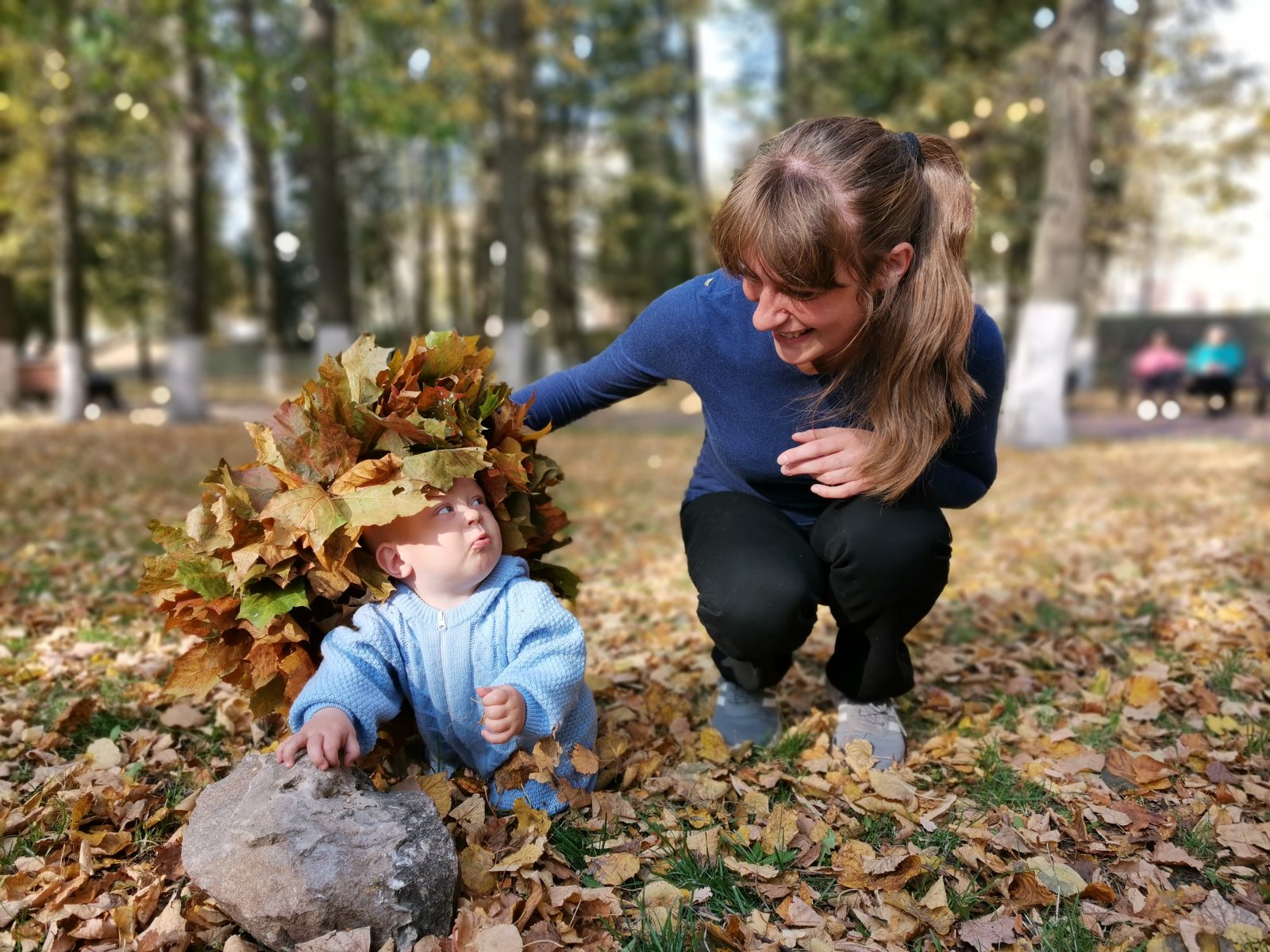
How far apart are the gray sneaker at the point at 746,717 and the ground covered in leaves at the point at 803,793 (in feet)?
0.21

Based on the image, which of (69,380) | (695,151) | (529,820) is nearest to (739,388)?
(529,820)

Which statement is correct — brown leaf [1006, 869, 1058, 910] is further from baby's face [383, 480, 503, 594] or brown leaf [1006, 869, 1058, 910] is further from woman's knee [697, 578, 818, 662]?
baby's face [383, 480, 503, 594]

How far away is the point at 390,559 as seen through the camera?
7.54ft

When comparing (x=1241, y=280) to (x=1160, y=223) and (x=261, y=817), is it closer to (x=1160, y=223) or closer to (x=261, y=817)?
(x=1160, y=223)

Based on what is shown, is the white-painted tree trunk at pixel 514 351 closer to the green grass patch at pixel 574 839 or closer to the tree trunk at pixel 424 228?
the tree trunk at pixel 424 228

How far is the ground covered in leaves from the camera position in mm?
2018

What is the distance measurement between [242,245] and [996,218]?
29.7 metres

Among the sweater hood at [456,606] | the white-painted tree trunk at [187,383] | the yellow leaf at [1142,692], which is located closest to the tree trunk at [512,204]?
the white-painted tree trunk at [187,383]

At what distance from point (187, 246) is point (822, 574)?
1298 centimetres

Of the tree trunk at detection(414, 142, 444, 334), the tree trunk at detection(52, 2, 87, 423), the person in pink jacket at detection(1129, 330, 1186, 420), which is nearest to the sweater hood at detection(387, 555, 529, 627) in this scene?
the tree trunk at detection(52, 2, 87, 423)

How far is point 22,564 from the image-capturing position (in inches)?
190

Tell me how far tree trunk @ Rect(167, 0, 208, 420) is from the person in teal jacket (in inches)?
581

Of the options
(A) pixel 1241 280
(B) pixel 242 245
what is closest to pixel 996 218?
(B) pixel 242 245

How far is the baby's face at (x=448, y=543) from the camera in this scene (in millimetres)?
2232
